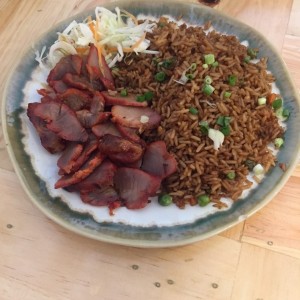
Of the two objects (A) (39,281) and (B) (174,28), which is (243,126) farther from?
(A) (39,281)

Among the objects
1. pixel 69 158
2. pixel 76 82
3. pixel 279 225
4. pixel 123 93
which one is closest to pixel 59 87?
pixel 76 82

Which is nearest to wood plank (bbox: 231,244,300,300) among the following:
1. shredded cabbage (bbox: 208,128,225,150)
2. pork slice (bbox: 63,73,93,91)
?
shredded cabbage (bbox: 208,128,225,150)

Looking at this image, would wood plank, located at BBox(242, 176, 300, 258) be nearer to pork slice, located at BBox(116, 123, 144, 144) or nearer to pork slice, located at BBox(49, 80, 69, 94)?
pork slice, located at BBox(116, 123, 144, 144)

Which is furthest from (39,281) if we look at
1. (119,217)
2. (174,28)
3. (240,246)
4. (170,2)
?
(170,2)

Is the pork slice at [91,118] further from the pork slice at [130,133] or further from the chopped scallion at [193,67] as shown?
the chopped scallion at [193,67]

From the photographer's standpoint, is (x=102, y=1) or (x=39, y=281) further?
(x=102, y=1)

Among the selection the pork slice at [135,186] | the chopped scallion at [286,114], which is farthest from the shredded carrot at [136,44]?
the chopped scallion at [286,114]
